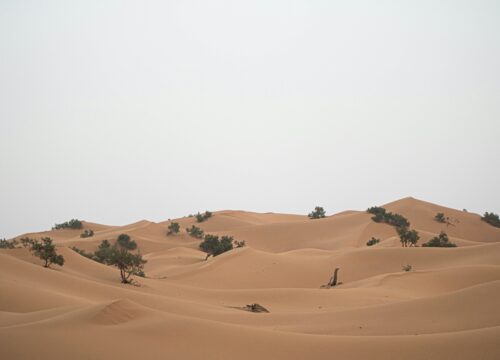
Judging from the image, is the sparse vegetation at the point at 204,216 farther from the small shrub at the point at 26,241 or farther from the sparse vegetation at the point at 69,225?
the small shrub at the point at 26,241

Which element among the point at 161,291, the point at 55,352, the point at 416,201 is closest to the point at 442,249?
the point at 161,291

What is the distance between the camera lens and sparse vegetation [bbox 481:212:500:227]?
47.9 meters

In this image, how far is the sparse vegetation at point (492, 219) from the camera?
47.9 meters

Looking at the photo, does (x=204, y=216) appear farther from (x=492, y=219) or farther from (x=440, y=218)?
(x=492, y=219)

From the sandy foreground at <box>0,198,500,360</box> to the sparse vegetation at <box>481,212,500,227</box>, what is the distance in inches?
613

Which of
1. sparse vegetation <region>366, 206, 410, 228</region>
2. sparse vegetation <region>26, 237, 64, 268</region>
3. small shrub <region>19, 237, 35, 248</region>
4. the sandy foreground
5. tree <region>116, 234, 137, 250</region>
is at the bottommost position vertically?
the sandy foreground

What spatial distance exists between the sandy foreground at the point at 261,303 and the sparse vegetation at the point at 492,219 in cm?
1556

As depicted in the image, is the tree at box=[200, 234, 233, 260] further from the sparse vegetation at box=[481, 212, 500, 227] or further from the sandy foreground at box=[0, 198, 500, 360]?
the sparse vegetation at box=[481, 212, 500, 227]

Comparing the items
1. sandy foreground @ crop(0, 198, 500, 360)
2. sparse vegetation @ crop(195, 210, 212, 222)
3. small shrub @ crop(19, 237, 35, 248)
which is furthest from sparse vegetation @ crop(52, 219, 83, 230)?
small shrub @ crop(19, 237, 35, 248)

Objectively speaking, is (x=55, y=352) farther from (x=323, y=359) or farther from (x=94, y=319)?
(x=323, y=359)

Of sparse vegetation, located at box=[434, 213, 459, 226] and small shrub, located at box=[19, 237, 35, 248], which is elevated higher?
sparse vegetation, located at box=[434, 213, 459, 226]

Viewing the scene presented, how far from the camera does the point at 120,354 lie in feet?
20.2

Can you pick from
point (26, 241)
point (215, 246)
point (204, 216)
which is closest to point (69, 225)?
point (204, 216)

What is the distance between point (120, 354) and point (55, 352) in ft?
2.51
